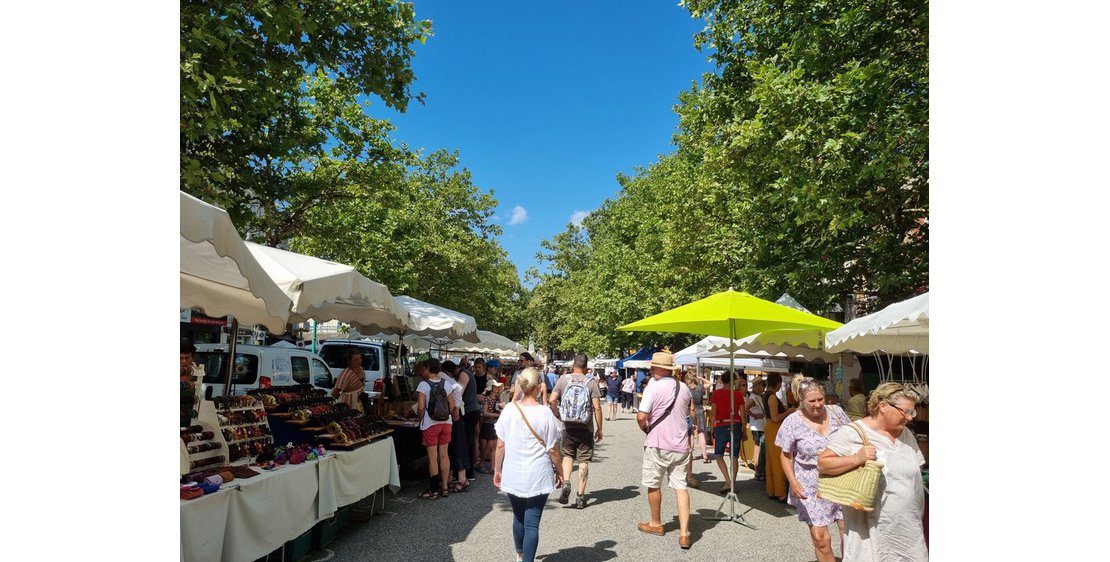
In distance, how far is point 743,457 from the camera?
40.6ft

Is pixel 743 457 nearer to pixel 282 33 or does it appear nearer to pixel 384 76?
pixel 384 76

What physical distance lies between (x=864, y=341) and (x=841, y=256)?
3.58m

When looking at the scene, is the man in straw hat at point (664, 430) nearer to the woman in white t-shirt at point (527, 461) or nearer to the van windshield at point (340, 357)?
the woman in white t-shirt at point (527, 461)

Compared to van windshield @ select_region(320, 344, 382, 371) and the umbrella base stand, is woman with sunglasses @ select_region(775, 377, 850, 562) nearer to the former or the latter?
the umbrella base stand

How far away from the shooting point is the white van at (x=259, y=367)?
1224 cm

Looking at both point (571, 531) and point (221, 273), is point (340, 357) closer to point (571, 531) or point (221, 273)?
point (221, 273)

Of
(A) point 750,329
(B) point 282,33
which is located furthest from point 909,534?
(B) point 282,33

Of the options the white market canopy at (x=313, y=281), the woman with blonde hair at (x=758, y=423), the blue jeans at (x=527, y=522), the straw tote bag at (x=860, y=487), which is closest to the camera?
the straw tote bag at (x=860, y=487)

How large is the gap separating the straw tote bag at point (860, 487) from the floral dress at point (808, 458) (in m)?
1.22

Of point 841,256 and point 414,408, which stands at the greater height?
point 841,256

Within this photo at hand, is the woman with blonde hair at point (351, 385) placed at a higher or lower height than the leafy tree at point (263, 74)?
lower

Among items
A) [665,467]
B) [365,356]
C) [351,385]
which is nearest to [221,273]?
[351,385]

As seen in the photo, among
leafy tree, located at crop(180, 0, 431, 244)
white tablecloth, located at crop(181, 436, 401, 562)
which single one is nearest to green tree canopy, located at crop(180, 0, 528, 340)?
leafy tree, located at crop(180, 0, 431, 244)

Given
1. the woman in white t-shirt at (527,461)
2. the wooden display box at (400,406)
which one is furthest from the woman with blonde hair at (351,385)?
the woman in white t-shirt at (527,461)
